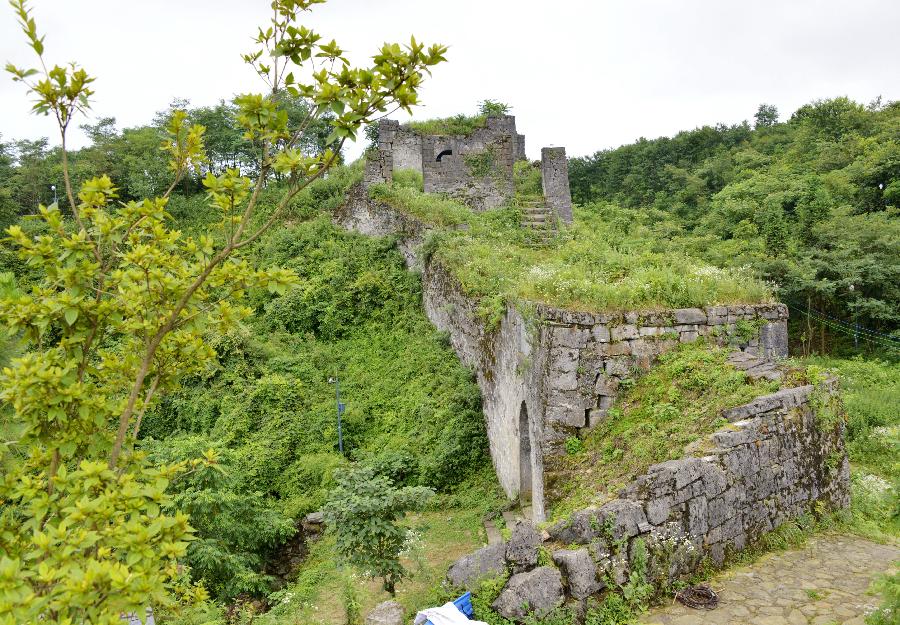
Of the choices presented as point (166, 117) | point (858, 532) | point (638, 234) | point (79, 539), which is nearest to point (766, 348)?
point (858, 532)

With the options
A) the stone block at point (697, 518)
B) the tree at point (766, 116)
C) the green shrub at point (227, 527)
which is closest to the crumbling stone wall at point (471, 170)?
the green shrub at point (227, 527)

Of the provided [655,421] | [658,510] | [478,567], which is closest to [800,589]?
[658,510]

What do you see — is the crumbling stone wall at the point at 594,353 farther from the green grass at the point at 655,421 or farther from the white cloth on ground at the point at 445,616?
the white cloth on ground at the point at 445,616

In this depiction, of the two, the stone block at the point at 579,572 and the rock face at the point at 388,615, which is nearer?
the stone block at the point at 579,572

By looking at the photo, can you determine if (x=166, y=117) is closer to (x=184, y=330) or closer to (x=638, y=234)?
(x=638, y=234)

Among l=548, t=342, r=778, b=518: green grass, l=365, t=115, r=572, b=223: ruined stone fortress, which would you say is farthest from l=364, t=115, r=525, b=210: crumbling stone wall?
l=548, t=342, r=778, b=518: green grass

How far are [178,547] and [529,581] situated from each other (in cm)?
261

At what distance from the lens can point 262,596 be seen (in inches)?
323

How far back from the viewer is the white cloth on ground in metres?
4.07

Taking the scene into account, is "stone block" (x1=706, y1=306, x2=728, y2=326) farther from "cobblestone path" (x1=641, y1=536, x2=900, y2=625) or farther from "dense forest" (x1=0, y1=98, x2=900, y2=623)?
"cobblestone path" (x1=641, y1=536, x2=900, y2=625)

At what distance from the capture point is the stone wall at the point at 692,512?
4.22 m

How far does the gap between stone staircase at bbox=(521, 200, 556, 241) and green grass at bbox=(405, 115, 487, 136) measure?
299 centimetres

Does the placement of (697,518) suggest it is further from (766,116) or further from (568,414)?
(766,116)

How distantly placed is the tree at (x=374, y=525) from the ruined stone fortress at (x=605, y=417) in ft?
5.44
